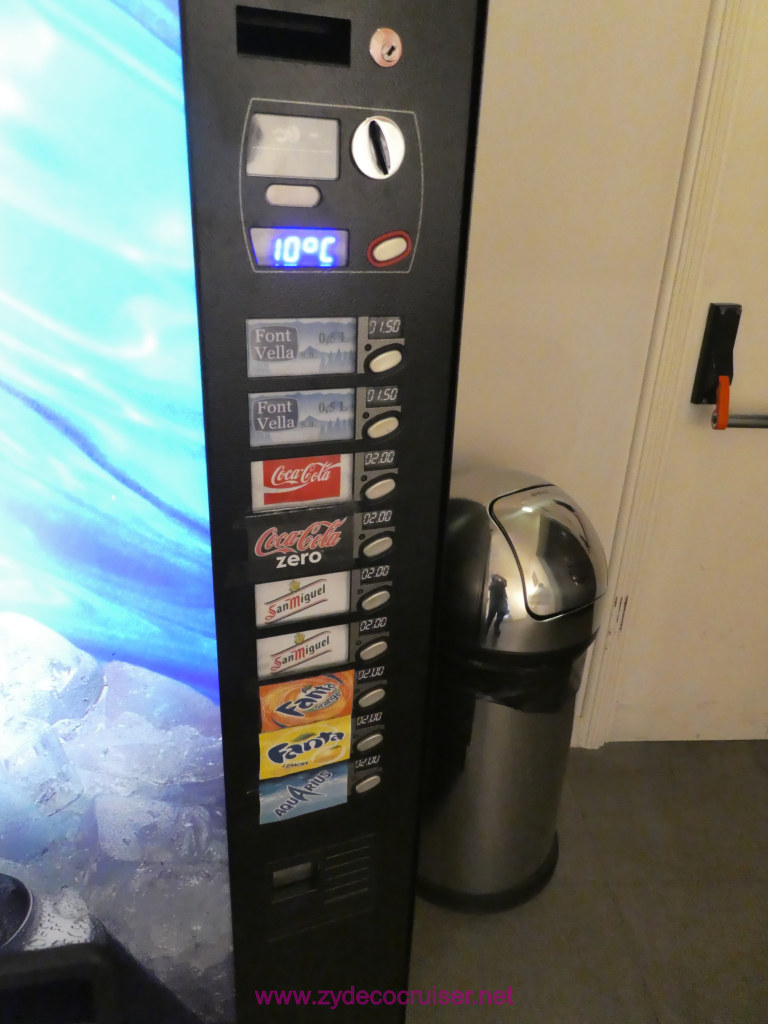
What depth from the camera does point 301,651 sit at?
702 millimetres

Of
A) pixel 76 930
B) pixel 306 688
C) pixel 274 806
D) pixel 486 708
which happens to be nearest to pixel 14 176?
pixel 306 688

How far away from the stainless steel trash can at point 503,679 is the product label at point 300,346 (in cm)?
51

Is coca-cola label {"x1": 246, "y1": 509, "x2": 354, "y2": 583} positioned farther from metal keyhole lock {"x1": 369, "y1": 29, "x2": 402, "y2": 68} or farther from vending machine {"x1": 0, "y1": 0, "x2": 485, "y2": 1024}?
metal keyhole lock {"x1": 369, "y1": 29, "x2": 402, "y2": 68}

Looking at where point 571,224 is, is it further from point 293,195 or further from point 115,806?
point 115,806

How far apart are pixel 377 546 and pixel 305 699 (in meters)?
0.18

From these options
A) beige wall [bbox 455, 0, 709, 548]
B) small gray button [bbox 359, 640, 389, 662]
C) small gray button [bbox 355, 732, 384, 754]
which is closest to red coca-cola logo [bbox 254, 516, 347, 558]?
small gray button [bbox 359, 640, 389, 662]

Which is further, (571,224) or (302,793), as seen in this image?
(571,224)

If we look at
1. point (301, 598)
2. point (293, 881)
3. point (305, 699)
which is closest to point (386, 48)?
point (301, 598)

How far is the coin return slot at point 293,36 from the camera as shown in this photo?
504mm

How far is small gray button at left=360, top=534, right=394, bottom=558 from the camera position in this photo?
678 millimetres

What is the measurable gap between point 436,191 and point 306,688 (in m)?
0.47

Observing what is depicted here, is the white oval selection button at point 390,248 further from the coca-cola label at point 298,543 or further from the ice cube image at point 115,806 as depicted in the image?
the ice cube image at point 115,806

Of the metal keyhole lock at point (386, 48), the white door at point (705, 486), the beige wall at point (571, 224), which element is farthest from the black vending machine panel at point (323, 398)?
the white door at point (705, 486)

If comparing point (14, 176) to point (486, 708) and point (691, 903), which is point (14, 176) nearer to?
point (486, 708)
